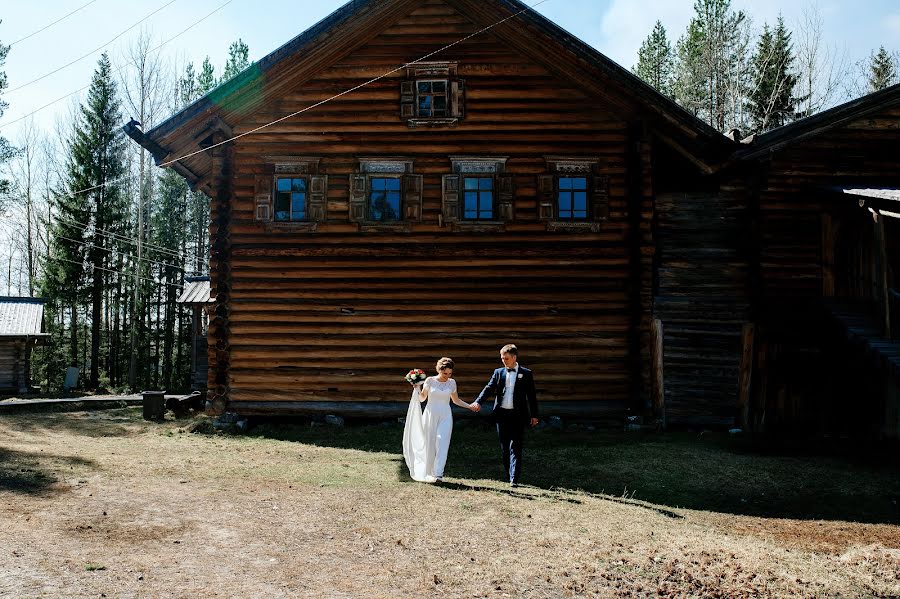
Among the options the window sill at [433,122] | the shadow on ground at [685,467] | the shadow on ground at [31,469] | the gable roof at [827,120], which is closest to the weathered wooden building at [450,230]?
the window sill at [433,122]

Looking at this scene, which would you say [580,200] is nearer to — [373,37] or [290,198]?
[373,37]

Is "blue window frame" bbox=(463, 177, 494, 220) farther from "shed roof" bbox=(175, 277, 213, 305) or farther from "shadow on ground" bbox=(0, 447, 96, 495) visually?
"shed roof" bbox=(175, 277, 213, 305)

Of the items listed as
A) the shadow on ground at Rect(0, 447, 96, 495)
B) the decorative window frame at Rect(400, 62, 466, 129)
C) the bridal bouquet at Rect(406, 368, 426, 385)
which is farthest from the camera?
the decorative window frame at Rect(400, 62, 466, 129)

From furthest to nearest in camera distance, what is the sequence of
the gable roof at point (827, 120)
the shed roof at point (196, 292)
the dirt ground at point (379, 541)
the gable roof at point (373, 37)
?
the shed roof at point (196, 292) < the gable roof at point (827, 120) < the gable roof at point (373, 37) < the dirt ground at point (379, 541)

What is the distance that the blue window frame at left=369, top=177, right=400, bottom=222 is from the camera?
554 inches

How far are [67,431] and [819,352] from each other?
1622 centimetres

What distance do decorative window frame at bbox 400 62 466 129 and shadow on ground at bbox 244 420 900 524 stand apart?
6.46m

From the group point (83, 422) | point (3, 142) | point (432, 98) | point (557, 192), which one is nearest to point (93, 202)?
point (3, 142)

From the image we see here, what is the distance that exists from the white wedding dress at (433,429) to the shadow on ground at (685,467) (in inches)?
20.6

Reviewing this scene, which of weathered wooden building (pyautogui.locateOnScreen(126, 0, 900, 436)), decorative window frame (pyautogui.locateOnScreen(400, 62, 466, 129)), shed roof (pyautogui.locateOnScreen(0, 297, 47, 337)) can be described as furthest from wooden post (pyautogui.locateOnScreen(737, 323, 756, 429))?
shed roof (pyautogui.locateOnScreen(0, 297, 47, 337))

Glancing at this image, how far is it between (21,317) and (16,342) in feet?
4.82

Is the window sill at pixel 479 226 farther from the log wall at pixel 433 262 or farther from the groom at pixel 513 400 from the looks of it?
the groom at pixel 513 400

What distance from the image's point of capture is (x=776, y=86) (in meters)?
32.5

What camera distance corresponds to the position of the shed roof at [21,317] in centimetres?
2752
